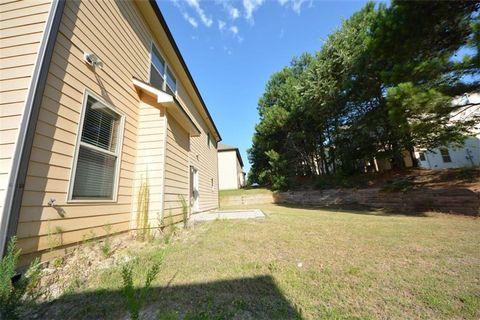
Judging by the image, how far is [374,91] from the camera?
35.3 feet

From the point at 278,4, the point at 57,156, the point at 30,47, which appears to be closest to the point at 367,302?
the point at 57,156

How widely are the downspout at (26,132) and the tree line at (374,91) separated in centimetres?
814

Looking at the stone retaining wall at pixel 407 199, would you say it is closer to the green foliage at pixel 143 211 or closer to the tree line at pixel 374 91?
the tree line at pixel 374 91

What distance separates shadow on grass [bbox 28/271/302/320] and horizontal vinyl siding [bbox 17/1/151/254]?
0.93m

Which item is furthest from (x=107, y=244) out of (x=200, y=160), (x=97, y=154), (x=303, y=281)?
(x=200, y=160)

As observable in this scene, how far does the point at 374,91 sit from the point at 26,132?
13596 mm

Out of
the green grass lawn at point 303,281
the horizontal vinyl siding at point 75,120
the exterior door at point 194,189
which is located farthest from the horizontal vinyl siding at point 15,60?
the exterior door at point 194,189

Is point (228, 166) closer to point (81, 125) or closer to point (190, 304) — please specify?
point (81, 125)

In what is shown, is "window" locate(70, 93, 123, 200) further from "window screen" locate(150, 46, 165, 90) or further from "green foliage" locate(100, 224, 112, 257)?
"window screen" locate(150, 46, 165, 90)

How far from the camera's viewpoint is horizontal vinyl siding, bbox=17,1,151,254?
2342 millimetres

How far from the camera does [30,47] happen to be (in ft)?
8.30

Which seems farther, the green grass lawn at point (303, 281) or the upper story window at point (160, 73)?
the upper story window at point (160, 73)

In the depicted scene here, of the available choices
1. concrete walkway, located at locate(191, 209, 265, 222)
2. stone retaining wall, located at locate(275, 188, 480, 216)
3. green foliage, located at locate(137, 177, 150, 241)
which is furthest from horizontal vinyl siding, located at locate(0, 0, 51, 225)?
stone retaining wall, located at locate(275, 188, 480, 216)

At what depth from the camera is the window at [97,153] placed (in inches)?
116
